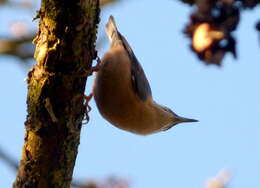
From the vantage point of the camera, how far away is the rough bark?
2184 millimetres

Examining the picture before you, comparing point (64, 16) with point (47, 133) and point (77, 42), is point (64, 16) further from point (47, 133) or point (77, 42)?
point (47, 133)

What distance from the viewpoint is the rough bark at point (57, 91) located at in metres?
2.18

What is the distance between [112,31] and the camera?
Result: 3.91 metres

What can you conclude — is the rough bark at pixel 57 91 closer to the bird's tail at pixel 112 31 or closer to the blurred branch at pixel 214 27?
the blurred branch at pixel 214 27

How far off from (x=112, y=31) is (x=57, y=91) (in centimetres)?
176

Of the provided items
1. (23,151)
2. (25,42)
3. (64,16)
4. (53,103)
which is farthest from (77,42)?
(25,42)

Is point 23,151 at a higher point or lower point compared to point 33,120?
lower

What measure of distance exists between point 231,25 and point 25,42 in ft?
8.71

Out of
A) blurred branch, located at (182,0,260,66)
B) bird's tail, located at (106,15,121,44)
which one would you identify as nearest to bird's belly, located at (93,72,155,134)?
bird's tail, located at (106,15,121,44)

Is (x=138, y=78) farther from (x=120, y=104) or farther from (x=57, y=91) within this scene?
(x=57, y=91)

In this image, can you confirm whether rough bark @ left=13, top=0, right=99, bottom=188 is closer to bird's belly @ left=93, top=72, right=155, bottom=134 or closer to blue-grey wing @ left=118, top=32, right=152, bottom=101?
bird's belly @ left=93, top=72, right=155, bottom=134

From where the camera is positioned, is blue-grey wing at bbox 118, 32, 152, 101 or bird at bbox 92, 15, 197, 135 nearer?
bird at bbox 92, 15, 197, 135

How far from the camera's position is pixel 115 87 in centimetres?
332

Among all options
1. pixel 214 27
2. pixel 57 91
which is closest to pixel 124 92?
pixel 57 91
